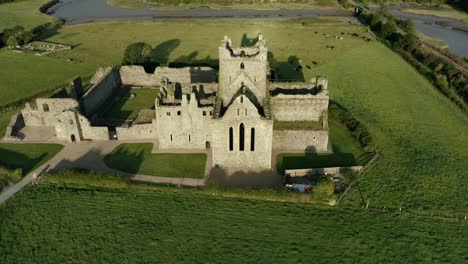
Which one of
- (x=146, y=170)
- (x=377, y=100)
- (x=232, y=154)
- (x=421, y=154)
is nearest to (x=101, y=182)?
(x=146, y=170)

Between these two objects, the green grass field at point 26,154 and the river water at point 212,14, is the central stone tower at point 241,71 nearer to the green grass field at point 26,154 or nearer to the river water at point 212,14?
the green grass field at point 26,154

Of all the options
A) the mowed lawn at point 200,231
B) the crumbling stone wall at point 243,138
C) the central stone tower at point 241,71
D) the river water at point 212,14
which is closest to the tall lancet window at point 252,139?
the crumbling stone wall at point 243,138

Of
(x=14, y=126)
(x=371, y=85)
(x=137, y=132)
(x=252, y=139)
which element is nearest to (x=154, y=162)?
(x=137, y=132)

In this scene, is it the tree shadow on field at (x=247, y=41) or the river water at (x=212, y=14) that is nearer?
the tree shadow on field at (x=247, y=41)

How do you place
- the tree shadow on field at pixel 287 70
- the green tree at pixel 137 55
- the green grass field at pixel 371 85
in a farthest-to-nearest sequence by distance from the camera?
the green tree at pixel 137 55 < the tree shadow on field at pixel 287 70 < the green grass field at pixel 371 85

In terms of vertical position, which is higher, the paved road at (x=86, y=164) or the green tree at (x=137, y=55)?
the green tree at (x=137, y=55)

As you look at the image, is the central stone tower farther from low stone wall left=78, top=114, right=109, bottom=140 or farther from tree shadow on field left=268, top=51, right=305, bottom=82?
tree shadow on field left=268, top=51, right=305, bottom=82

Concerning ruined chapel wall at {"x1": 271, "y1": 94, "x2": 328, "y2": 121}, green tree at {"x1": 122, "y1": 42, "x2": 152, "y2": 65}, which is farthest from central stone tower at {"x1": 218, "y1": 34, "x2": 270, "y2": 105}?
green tree at {"x1": 122, "y1": 42, "x2": 152, "y2": 65}
